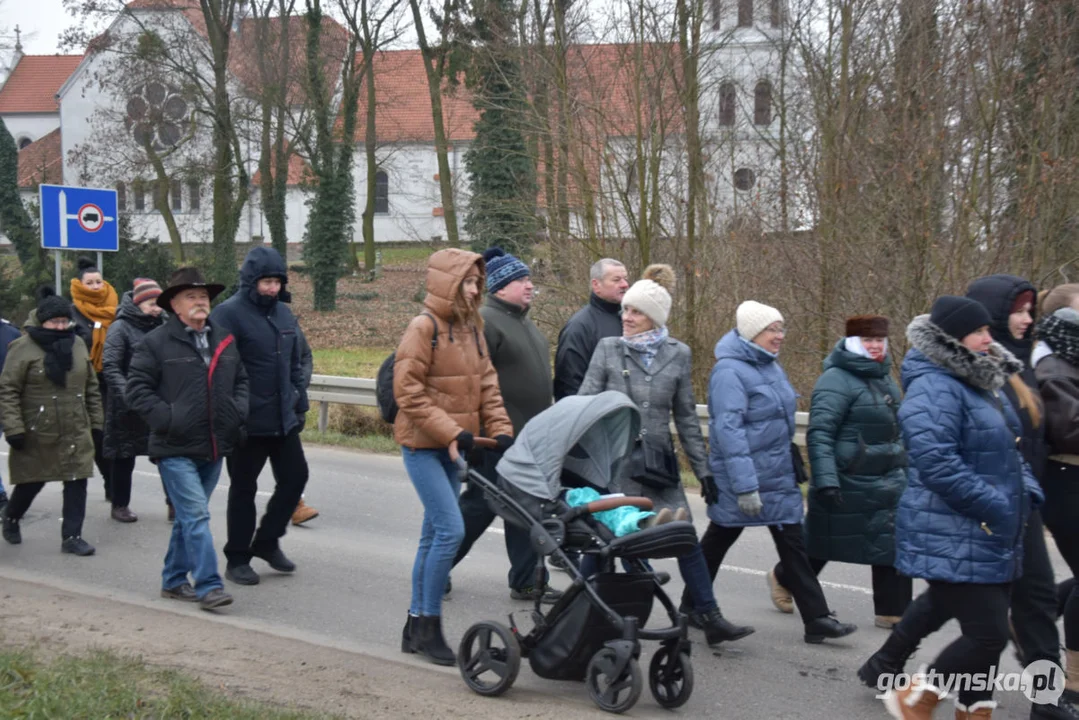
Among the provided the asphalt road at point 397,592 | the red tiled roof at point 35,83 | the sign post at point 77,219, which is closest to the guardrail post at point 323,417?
the sign post at point 77,219

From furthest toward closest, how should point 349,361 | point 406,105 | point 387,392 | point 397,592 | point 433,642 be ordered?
1. point 406,105
2. point 349,361
3. point 397,592
4. point 387,392
5. point 433,642

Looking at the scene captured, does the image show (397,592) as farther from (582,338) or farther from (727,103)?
(727,103)

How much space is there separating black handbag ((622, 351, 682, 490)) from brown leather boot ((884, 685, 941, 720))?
5.54ft

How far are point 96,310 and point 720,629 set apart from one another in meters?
6.54

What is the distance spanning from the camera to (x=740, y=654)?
21.6ft

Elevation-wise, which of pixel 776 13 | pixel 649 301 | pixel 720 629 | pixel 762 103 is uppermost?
pixel 776 13

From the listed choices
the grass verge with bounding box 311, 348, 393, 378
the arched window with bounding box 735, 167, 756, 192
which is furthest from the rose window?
the arched window with bounding box 735, 167, 756, 192

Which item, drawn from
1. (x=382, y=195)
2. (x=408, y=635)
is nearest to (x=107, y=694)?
(x=408, y=635)

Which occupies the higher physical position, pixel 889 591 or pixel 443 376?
pixel 443 376

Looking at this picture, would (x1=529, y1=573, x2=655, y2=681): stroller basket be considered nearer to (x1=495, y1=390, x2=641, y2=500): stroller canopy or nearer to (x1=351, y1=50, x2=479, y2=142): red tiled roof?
(x1=495, y1=390, x2=641, y2=500): stroller canopy

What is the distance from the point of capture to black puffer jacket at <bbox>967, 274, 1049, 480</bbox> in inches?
219

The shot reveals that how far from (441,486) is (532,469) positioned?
675 mm

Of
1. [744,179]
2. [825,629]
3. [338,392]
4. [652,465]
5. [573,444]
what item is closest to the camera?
[573,444]

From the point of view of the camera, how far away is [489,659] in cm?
571
